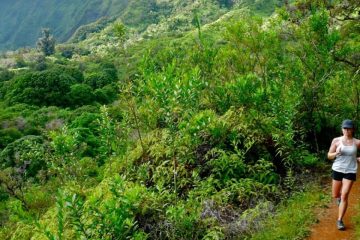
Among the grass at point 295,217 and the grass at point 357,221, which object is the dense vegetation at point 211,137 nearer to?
the grass at point 295,217

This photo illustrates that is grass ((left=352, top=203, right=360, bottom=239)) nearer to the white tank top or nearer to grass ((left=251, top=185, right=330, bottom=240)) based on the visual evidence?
grass ((left=251, top=185, right=330, bottom=240))

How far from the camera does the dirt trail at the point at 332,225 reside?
24.8 ft

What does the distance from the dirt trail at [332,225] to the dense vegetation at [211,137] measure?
40.6 inches

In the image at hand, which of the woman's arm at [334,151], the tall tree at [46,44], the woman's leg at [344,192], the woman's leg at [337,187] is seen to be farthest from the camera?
the tall tree at [46,44]

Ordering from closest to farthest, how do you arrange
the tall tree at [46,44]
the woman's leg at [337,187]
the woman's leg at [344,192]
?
the woman's leg at [344,192]
the woman's leg at [337,187]
the tall tree at [46,44]

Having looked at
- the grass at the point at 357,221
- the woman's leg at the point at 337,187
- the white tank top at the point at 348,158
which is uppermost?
the white tank top at the point at 348,158

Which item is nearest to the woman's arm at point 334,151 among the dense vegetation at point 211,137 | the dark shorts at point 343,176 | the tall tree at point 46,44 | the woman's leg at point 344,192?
the dark shorts at point 343,176

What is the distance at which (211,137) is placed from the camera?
1059 cm

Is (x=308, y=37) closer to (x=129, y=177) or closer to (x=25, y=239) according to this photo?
(x=129, y=177)

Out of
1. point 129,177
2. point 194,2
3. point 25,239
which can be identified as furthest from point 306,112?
point 194,2

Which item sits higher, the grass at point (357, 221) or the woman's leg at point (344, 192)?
the woman's leg at point (344, 192)

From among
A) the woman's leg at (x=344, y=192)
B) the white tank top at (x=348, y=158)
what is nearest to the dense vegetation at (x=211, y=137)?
the woman's leg at (x=344, y=192)

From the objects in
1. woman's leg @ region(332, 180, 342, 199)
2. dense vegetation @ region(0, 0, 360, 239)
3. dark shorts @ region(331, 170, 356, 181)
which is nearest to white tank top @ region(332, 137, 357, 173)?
dark shorts @ region(331, 170, 356, 181)

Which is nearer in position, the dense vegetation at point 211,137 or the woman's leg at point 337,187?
the woman's leg at point 337,187
